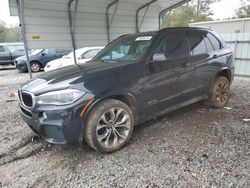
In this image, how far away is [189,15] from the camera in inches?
1105

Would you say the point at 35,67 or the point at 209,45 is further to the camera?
the point at 35,67

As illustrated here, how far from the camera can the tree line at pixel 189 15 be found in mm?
26625

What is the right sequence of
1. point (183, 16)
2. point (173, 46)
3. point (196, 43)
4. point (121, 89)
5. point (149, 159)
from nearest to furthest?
point (149, 159)
point (121, 89)
point (173, 46)
point (196, 43)
point (183, 16)

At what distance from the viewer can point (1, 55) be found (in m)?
14.9

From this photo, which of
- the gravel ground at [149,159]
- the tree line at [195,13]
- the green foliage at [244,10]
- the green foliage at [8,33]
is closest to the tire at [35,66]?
the gravel ground at [149,159]

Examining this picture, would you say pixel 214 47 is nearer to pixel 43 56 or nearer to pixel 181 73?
pixel 181 73

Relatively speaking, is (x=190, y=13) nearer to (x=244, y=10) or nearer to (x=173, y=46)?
(x=244, y=10)

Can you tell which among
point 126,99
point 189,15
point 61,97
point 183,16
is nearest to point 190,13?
point 189,15

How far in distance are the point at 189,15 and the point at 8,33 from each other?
2698cm

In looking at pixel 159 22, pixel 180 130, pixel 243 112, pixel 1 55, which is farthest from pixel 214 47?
pixel 1 55

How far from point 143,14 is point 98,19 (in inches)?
77.1

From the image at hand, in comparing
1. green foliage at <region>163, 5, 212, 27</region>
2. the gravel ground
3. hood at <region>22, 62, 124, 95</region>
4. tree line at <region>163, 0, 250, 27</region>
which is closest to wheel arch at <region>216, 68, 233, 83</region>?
the gravel ground

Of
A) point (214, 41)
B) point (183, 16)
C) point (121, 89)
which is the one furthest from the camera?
point (183, 16)

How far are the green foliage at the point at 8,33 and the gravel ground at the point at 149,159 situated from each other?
3191cm
